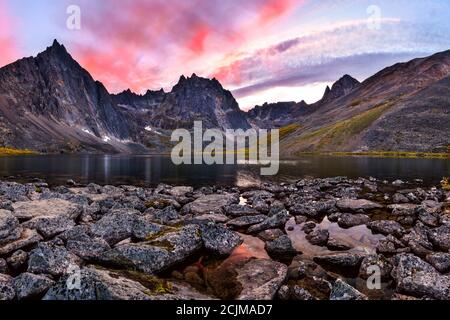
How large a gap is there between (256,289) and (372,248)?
31.8 feet

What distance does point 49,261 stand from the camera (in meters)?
14.2

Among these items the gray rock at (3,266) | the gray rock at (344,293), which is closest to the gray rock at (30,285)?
the gray rock at (3,266)

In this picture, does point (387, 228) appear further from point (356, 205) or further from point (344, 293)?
point (344, 293)

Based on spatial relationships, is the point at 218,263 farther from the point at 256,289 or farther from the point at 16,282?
the point at 16,282

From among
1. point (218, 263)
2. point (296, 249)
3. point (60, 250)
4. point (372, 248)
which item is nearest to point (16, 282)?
point (60, 250)

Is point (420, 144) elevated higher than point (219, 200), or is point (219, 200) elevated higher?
point (420, 144)

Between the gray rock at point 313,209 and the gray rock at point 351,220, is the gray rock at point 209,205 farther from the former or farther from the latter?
the gray rock at point 351,220

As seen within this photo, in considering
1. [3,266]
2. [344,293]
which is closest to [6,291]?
[3,266]

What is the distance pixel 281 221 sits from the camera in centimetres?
2409

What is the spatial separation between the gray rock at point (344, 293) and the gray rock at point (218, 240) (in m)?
7.23

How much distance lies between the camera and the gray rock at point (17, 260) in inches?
599

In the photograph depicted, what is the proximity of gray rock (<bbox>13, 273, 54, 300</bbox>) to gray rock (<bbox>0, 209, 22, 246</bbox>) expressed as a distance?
6.64 meters

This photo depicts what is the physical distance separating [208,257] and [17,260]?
9486 millimetres

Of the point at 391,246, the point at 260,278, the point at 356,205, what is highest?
the point at 356,205
